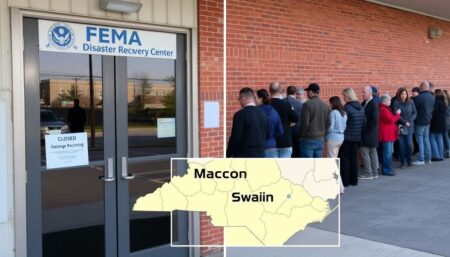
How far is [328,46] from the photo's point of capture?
937 centimetres

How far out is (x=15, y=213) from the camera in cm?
427

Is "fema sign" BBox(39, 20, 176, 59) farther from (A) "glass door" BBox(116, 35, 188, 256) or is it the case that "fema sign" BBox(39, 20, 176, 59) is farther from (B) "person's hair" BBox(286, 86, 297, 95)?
(B) "person's hair" BBox(286, 86, 297, 95)

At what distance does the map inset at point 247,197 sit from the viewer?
371 cm

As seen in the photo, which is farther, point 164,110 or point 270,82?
point 270,82

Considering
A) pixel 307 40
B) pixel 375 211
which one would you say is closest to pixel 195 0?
pixel 307 40

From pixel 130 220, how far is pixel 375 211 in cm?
413

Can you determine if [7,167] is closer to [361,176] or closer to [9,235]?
[9,235]

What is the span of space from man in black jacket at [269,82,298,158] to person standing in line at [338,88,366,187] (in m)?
1.87

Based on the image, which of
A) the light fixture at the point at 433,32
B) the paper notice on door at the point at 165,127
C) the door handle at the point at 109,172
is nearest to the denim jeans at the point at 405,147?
the light fixture at the point at 433,32

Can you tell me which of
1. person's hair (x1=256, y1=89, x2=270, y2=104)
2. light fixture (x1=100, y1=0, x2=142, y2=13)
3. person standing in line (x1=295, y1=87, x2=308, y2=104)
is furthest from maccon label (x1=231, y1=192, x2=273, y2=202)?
person standing in line (x1=295, y1=87, x2=308, y2=104)

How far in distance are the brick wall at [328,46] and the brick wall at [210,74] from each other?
1.26 meters

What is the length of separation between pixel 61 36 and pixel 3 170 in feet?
4.27

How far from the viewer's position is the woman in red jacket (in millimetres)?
10305

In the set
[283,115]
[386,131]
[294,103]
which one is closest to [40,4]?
[283,115]
